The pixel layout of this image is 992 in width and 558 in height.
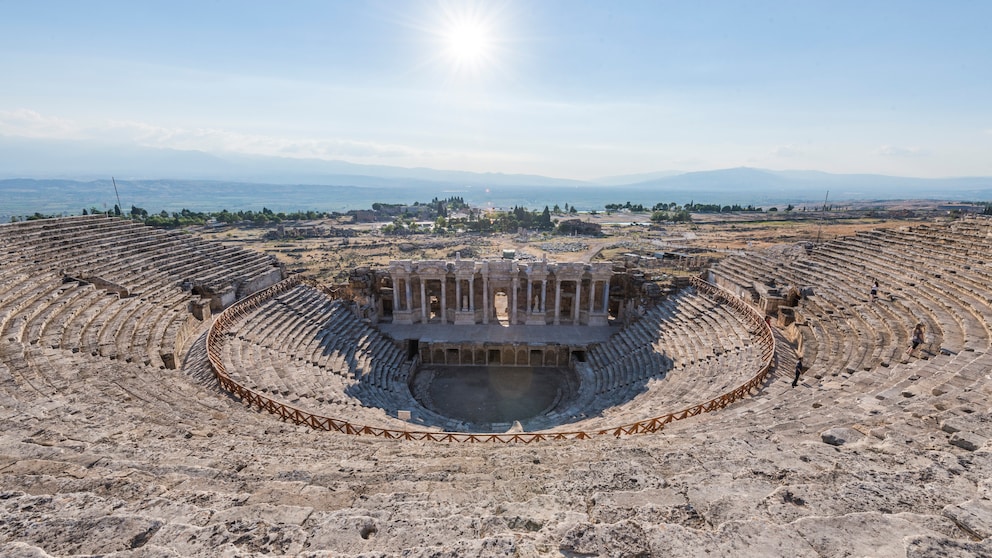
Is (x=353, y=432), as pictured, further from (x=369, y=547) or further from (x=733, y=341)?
(x=733, y=341)

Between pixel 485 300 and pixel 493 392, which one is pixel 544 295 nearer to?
pixel 485 300

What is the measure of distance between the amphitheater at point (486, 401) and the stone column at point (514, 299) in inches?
9.2

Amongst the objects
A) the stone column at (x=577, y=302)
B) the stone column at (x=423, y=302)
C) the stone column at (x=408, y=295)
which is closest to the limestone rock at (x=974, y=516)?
the stone column at (x=577, y=302)

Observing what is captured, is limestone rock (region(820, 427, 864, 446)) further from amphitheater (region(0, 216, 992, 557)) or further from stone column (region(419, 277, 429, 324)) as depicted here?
stone column (region(419, 277, 429, 324))

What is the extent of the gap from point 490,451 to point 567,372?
2075 centimetres

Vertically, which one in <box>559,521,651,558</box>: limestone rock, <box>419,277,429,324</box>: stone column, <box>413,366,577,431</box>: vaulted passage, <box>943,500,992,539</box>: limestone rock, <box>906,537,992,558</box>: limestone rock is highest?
<box>906,537,992,558</box>: limestone rock

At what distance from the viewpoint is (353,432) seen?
558 inches

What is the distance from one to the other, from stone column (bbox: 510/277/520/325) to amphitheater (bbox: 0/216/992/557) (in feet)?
0.77

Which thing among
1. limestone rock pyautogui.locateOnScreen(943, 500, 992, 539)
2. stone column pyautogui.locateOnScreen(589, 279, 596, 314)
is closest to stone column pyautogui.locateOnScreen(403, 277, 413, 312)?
stone column pyautogui.locateOnScreen(589, 279, 596, 314)

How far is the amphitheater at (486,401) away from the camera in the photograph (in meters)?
5.70

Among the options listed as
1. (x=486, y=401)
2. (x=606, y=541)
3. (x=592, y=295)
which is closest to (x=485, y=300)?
(x=592, y=295)

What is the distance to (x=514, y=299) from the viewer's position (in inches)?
1341

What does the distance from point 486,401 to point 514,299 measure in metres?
9.68

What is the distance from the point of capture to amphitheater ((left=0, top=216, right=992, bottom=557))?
5703 millimetres
